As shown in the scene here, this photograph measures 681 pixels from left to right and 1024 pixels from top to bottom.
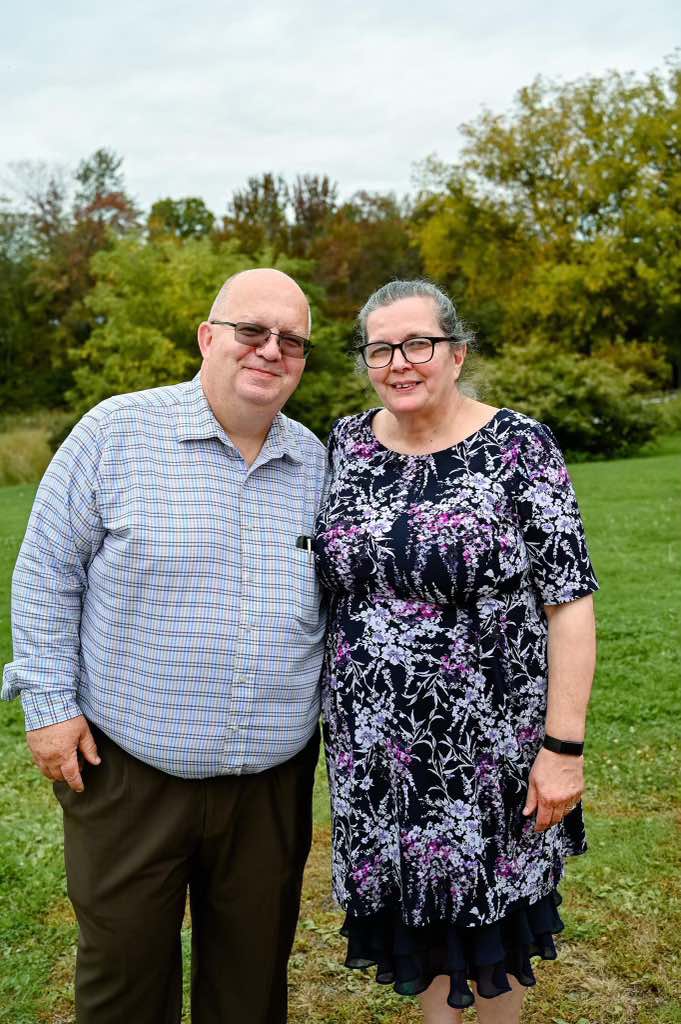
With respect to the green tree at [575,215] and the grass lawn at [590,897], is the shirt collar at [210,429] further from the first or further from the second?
the green tree at [575,215]

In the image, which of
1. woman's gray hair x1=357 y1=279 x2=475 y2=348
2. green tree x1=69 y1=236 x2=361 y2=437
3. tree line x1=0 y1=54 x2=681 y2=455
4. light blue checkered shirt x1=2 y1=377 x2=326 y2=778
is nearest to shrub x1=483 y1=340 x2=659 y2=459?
tree line x1=0 y1=54 x2=681 y2=455

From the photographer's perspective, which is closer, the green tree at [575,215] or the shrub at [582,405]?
the shrub at [582,405]

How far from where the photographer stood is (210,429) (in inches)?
97.5

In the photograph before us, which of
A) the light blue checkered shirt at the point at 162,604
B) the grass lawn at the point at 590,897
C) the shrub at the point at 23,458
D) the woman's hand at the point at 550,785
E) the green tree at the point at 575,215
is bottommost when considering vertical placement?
the shrub at the point at 23,458

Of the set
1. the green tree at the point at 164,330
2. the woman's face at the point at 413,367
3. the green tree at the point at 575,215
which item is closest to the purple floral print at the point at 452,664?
the woman's face at the point at 413,367

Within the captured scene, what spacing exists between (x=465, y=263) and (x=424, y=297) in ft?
96.5

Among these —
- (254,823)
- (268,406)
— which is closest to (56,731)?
(254,823)

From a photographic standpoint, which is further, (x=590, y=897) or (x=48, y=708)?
(x=590, y=897)

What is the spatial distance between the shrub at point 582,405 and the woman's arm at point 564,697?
16312 mm

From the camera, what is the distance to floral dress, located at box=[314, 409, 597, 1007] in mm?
2363

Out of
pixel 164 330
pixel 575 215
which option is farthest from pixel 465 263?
A: pixel 164 330

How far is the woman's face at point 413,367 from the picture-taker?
2.52 meters

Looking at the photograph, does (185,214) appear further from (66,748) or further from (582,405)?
(66,748)

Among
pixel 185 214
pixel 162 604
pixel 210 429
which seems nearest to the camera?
pixel 162 604
